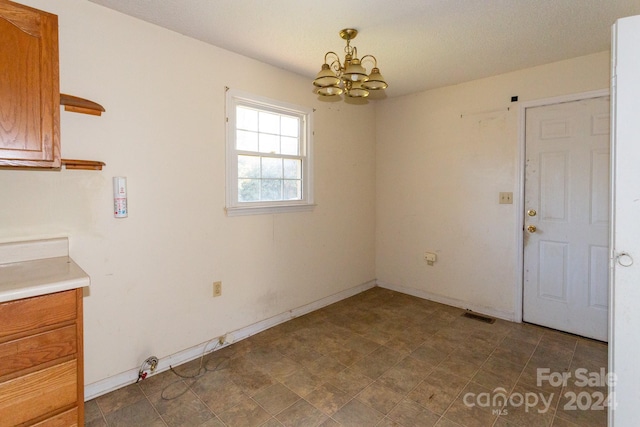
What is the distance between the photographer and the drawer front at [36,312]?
1.19 meters

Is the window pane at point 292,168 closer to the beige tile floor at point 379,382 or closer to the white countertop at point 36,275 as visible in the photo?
the beige tile floor at point 379,382

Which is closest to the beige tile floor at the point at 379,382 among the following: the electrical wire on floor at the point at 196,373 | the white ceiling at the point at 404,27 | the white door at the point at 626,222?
the electrical wire on floor at the point at 196,373

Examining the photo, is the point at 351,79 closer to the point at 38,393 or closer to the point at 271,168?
the point at 271,168

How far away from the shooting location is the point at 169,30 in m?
2.21

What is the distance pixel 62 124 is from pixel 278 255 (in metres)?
1.85

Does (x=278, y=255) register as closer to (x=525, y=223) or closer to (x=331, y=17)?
(x=331, y=17)

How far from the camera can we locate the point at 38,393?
1272 millimetres

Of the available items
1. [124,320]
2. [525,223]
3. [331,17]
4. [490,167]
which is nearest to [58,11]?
[331,17]

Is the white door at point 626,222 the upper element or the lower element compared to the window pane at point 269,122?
lower

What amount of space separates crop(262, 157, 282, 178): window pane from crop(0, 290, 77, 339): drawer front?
181 centimetres

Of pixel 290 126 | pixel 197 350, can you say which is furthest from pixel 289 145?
pixel 197 350

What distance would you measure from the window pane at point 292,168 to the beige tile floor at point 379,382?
144cm

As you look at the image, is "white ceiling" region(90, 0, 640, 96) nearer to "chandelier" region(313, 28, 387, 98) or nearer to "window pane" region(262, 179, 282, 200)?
"chandelier" region(313, 28, 387, 98)

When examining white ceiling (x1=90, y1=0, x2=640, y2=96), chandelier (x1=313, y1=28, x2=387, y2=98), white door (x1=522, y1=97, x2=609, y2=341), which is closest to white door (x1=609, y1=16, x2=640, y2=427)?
white ceiling (x1=90, y1=0, x2=640, y2=96)
